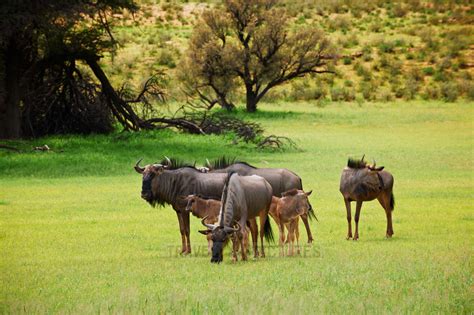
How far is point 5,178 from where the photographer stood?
1085 inches

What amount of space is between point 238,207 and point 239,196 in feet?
0.49

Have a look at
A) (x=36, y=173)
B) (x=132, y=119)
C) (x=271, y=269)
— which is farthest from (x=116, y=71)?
(x=271, y=269)

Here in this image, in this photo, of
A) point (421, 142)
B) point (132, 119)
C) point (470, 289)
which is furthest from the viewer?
point (421, 142)

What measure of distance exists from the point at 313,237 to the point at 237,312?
6614 millimetres

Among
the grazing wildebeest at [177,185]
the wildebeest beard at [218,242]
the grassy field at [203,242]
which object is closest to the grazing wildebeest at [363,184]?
the grassy field at [203,242]

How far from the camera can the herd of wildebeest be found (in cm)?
1343

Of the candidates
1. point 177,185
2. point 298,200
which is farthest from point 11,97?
point 298,200

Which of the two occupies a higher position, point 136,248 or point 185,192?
point 185,192

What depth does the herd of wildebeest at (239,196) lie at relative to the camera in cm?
1343

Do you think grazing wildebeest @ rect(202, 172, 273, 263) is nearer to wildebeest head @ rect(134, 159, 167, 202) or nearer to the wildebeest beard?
the wildebeest beard

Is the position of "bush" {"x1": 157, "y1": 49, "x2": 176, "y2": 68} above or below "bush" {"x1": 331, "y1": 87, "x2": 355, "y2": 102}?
above

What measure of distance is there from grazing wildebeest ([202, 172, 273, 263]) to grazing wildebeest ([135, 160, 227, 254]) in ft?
3.94

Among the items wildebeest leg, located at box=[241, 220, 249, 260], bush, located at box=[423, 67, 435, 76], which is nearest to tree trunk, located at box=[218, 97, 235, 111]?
bush, located at box=[423, 67, 435, 76]

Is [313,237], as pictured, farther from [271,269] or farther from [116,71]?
[116,71]
